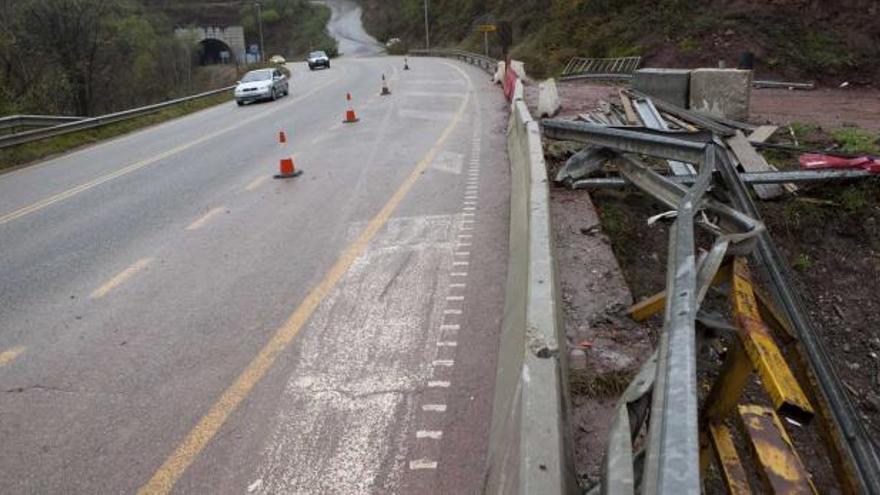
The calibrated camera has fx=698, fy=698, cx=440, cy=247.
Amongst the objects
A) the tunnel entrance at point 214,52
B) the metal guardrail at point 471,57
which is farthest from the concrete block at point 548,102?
the tunnel entrance at point 214,52

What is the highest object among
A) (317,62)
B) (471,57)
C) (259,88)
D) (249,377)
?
(317,62)

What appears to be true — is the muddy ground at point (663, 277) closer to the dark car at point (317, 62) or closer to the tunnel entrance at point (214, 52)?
the dark car at point (317, 62)

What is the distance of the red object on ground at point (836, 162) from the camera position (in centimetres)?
1005

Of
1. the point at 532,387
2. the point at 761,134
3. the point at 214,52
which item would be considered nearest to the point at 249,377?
the point at 532,387

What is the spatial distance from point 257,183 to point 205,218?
2.27 metres

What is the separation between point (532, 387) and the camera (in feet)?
11.7

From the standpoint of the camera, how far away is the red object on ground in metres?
10.0

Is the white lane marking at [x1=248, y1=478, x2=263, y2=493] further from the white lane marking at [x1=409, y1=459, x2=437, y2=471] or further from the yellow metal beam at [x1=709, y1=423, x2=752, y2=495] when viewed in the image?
the yellow metal beam at [x1=709, y1=423, x2=752, y2=495]

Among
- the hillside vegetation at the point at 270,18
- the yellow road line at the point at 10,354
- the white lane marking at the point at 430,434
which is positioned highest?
the hillside vegetation at the point at 270,18

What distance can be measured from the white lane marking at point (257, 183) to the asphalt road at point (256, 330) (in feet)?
0.25

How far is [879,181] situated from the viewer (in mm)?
10055

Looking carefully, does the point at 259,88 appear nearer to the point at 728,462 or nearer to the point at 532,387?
the point at 532,387

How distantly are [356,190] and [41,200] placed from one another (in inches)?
229

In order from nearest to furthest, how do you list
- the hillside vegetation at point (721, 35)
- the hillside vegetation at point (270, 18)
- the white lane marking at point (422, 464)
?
the white lane marking at point (422, 464)
the hillside vegetation at point (721, 35)
the hillside vegetation at point (270, 18)
